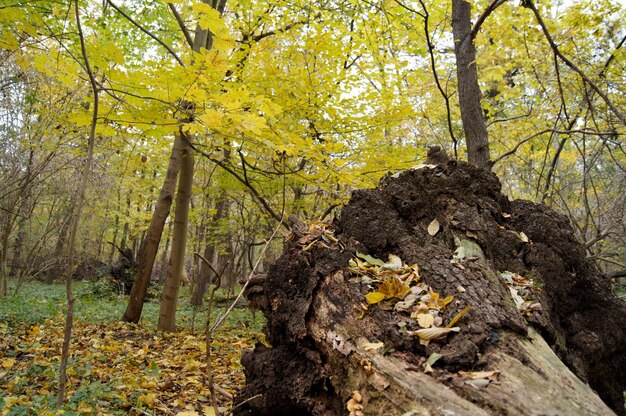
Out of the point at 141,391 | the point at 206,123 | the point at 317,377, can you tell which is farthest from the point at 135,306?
the point at 317,377

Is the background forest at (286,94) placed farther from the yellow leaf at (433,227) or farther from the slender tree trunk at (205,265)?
the slender tree trunk at (205,265)

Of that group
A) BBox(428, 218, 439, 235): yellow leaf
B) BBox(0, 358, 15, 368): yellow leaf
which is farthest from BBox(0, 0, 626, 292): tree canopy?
BBox(0, 358, 15, 368): yellow leaf

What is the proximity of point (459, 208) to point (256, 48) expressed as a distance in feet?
12.9

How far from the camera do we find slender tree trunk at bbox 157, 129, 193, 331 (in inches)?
245

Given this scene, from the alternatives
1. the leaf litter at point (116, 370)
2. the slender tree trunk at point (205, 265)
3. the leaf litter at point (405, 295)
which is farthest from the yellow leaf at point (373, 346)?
the slender tree trunk at point (205, 265)

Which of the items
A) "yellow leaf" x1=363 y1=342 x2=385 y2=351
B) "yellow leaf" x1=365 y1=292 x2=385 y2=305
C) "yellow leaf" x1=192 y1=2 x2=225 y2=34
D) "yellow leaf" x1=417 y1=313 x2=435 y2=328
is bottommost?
"yellow leaf" x1=363 y1=342 x2=385 y2=351

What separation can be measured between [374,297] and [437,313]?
283mm

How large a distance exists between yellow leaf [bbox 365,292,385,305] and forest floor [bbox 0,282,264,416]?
1.35 meters

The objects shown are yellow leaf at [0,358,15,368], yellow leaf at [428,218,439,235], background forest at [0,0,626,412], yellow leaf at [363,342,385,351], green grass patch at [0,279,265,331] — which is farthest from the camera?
green grass patch at [0,279,265,331]

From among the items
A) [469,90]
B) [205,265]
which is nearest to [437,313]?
[469,90]

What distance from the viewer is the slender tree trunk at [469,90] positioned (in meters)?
4.25

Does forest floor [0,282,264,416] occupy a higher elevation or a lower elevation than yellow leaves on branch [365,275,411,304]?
lower

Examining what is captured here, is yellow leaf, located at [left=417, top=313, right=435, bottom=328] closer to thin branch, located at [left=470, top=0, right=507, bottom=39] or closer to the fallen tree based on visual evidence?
the fallen tree

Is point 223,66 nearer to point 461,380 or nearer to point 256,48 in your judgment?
point 461,380
